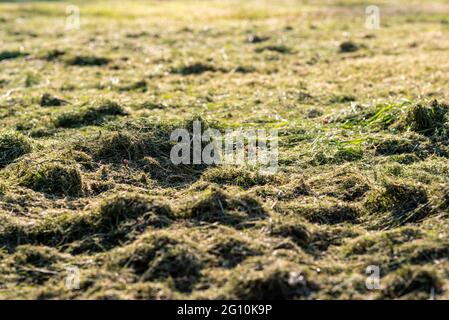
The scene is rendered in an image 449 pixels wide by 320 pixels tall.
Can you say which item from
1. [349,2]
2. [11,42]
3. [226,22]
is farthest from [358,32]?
[11,42]

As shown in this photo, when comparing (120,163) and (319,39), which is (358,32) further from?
(120,163)

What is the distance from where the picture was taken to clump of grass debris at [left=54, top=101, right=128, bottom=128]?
8.12 meters

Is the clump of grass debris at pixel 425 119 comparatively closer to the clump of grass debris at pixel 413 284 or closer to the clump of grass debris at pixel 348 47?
the clump of grass debris at pixel 413 284

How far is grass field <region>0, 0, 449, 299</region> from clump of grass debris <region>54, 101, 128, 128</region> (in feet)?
0.07

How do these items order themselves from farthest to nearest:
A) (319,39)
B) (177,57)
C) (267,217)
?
1. (319,39)
2. (177,57)
3. (267,217)

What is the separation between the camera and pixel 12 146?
7000 mm

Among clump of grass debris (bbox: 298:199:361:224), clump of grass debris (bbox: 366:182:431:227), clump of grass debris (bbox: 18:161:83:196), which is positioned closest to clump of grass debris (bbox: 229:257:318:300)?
clump of grass debris (bbox: 298:199:361:224)

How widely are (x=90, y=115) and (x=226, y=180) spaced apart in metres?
2.73

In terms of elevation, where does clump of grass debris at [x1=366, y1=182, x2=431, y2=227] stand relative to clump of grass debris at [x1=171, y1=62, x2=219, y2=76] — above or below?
below

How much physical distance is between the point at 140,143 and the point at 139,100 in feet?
8.05

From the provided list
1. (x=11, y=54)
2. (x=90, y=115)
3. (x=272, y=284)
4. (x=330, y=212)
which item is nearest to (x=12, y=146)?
(x=90, y=115)

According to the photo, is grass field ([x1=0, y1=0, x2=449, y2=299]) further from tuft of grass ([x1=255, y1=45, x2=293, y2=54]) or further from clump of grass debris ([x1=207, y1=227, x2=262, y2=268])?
tuft of grass ([x1=255, y1=45, x2=293, y2=54])

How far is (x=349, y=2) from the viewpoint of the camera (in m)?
19.9

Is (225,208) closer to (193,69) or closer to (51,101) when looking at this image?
(51,101)
